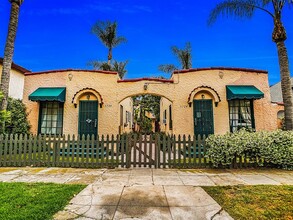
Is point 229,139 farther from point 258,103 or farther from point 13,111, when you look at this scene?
point 13,111

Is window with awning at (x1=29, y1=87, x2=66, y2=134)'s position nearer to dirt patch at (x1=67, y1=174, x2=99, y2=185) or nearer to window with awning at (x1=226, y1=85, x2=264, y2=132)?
dirt patch at (x1=67, y1=174, x2=99, y2=185)

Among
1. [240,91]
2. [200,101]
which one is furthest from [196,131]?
[240,91]

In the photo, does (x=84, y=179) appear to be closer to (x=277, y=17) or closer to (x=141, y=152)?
(x=141, y=152)

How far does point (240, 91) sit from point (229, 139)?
4.18 meters

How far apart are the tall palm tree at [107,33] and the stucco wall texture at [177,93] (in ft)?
35.9

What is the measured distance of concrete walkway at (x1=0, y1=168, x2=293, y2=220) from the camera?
12.6 ft

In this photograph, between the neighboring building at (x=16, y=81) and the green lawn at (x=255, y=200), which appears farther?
the neighboring building at (x=16, y=81)

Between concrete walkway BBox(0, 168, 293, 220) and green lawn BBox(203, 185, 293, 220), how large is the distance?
0.91 ft

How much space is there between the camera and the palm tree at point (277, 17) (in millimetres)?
8932

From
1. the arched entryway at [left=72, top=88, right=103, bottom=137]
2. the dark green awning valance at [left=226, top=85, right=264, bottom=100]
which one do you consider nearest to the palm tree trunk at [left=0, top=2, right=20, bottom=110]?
the arched entryway at [left=72, top=88, right=103, bottom=137]

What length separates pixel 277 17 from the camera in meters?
9.35

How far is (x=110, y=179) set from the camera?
242 inches

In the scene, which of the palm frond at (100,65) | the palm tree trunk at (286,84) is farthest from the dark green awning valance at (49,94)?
the palm frond at (100,65)

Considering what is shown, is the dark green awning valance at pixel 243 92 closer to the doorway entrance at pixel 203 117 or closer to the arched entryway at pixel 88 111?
Answer: the doorway entrance at pixel 203 117
